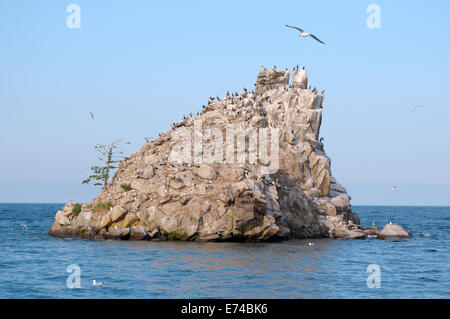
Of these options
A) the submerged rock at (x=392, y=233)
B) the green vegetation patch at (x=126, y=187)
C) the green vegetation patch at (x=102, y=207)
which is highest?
the green vegetation patch at (x=126, y=187)

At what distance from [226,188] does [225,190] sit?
42 centimetres

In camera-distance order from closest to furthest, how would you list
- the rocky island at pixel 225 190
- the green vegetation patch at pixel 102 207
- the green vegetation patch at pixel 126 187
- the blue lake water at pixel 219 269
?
the blue lake water at pixel 219 269, the rocky island at pixel 225 190, the green vegetation patch at pixel 102 207, the green vegetation patch at pixel 126 187

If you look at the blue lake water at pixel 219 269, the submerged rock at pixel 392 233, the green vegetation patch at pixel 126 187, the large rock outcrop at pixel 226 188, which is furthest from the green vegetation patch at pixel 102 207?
the submerged rock at pixel 392 233

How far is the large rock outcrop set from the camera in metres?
51.9

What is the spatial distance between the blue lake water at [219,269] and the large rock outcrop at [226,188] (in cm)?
251

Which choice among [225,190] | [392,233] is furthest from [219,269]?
[392,233]

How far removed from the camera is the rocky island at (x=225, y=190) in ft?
170

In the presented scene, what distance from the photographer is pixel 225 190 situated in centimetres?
5294

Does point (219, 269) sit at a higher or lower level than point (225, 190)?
lower

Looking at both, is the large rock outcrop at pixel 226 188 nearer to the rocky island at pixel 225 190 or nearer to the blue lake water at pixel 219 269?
the rocky island at pixel 225 190

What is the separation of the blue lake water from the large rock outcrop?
2.51 metres

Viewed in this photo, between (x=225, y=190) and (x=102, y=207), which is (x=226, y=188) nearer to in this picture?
(x=225, y=190)

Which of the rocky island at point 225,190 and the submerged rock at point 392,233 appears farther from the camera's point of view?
the submerged rock at point 392,233

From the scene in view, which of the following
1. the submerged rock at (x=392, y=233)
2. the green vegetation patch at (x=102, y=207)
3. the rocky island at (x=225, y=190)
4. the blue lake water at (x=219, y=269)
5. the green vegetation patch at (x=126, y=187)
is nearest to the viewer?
the blue lake water at (x=219, y=269)
